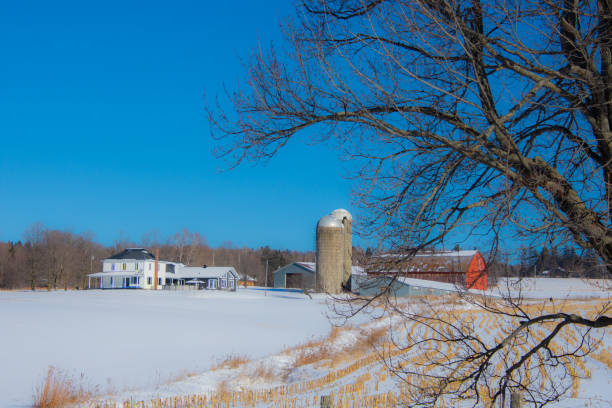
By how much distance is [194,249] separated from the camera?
4995 inches

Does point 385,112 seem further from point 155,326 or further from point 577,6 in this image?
point 155,326

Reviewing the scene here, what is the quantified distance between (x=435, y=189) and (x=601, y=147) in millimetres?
1259

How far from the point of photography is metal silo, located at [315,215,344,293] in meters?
55.4

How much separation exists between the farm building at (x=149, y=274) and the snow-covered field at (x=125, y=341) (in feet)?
127

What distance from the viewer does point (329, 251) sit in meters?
56.9

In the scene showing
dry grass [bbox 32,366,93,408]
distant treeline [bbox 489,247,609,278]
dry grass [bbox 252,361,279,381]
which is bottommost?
dry grass [bbox 252,361,279,381]

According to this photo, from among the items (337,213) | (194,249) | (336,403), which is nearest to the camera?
(336,403)

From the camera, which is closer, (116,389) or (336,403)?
(336,403)

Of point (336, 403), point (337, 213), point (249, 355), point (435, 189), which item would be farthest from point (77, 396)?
point (337, 213)

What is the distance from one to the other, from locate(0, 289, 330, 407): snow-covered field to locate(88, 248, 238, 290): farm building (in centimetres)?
3885

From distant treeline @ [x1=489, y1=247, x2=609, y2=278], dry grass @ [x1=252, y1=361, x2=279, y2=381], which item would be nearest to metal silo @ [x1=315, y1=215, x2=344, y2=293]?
dry grass @ [x1=252, y1=361, x2=279, y2=381]

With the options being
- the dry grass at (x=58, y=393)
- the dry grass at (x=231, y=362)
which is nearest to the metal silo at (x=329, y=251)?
the dry grass at (x=231, y=362)

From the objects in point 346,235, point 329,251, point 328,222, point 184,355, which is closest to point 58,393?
point 184,355

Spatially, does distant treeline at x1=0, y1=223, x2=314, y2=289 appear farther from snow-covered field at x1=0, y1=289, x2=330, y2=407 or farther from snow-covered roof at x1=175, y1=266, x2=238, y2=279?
snow-covered field at x1=0, y1=289, x2=330, y2=407
